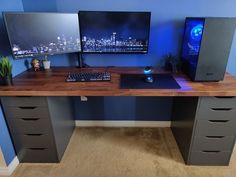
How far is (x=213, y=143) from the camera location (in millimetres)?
1609

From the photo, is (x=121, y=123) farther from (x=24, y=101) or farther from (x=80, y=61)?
(x=24, y=101)

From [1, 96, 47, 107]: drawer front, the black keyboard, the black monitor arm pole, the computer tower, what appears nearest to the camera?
the computer tower

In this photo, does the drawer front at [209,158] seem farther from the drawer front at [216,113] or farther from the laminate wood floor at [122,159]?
the drawer front at [216,113]

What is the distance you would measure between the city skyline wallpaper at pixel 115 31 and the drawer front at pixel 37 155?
1.10 metres

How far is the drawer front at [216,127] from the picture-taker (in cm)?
153

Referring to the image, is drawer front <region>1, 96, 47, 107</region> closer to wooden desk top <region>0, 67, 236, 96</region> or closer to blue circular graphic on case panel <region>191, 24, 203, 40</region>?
wooden desk top <region>0, 67, 236, 96</region>

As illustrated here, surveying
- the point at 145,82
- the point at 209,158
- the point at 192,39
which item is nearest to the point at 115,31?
the point at 145,82

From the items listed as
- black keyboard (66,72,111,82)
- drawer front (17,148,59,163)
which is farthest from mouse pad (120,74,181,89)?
drawer front (17,148,59,163)

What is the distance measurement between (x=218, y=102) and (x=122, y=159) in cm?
108

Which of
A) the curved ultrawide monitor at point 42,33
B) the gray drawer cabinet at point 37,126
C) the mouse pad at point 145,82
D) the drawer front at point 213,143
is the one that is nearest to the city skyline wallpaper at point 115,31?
the curved ultrawide monitor at point 42,33

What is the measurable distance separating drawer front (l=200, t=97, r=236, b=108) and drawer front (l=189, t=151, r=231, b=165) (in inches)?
19.8

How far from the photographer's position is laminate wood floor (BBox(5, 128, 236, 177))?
1646 mm

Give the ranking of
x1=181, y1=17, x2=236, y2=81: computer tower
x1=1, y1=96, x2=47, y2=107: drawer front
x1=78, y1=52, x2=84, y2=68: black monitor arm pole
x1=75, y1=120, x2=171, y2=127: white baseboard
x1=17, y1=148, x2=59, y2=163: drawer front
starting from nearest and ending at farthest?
1. x1=181, y1=17, x2=236, y2=81: computer tower
2. x1=1, y1=96, x2=47, y2=107: drawer front
3. x1=17, y1=148, x2=59, y2=163: drawer front
4. x1=78, y1=52, x2=84, y2=68: black monitor arm pole
5. x1=75, y1=120, x2=171, y2=127: white baseboard

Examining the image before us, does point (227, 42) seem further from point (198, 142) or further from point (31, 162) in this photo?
point (31, 162)
